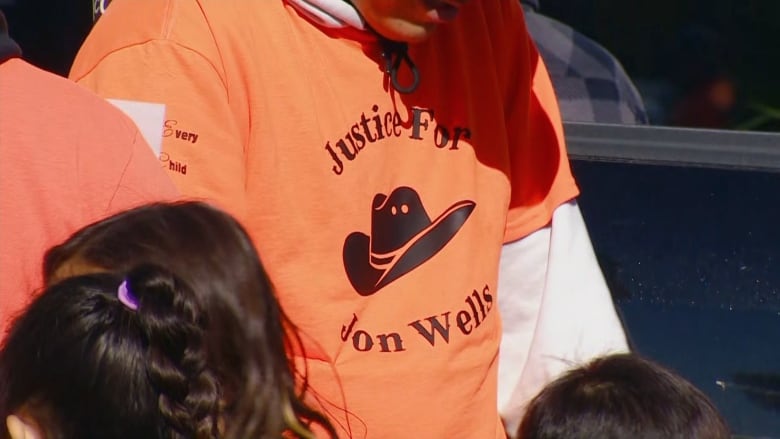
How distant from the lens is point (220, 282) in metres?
1.72

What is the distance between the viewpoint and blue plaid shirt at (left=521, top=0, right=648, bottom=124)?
11.0ft

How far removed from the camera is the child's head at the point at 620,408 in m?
2.22

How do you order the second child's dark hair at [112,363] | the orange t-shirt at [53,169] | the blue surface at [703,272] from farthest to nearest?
the blue surface at [703,272], the orange t-shirt at [53,169], the second child's dark hair at [112,363]

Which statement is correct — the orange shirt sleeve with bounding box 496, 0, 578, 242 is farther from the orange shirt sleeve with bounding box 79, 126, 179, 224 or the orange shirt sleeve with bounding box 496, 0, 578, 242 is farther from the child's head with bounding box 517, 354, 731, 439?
the orange shirt sleeve with bounding box 79, 126, 179, 224

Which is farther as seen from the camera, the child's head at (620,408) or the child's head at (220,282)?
the child's head at (620,408)

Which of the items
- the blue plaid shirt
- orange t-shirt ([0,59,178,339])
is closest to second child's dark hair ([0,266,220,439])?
orange t-shirt ([0,59,178,339])

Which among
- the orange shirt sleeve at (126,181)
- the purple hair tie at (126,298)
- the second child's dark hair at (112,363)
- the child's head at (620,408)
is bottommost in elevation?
the child's head at (620,408)

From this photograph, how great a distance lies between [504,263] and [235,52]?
677 mm

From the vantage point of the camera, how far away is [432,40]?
7.38ft

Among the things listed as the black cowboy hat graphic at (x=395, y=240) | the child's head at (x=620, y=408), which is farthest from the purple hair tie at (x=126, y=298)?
the child's head at (x=620, y=408)

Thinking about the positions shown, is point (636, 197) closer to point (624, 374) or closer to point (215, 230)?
point (624, 374)

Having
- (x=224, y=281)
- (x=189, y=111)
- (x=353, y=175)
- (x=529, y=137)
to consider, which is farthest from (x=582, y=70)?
(x=224, y=281)

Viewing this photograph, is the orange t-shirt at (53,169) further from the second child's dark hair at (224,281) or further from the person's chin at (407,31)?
the person's chin at (407,31)

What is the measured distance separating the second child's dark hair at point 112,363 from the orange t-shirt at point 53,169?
181mm
